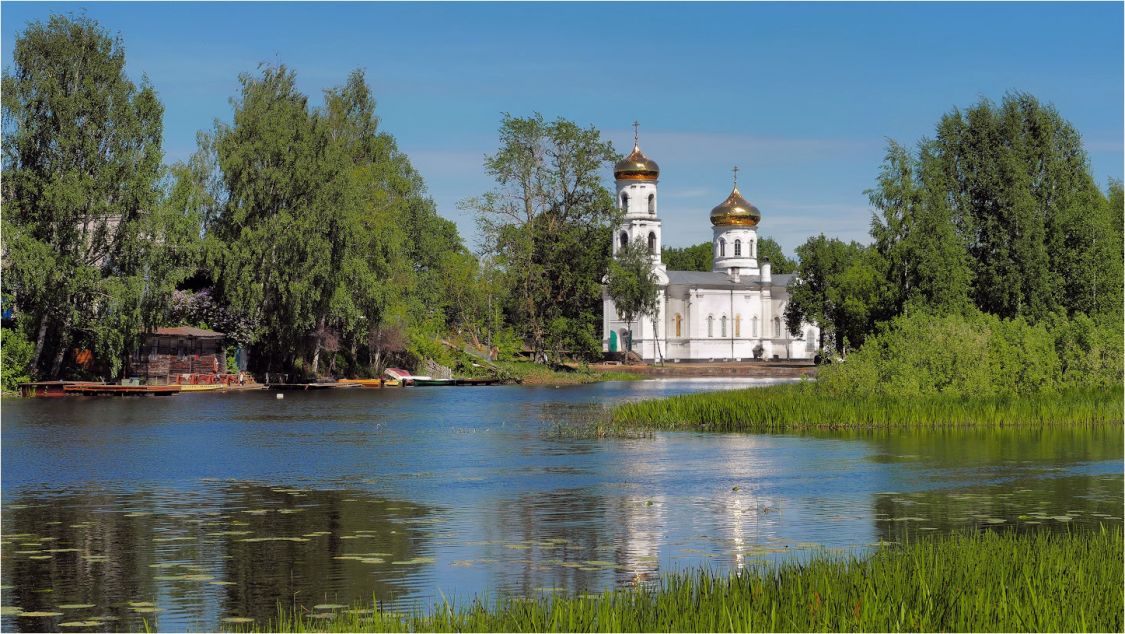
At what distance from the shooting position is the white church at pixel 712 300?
123 meters

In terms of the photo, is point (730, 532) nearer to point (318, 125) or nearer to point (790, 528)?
point (790, 528)

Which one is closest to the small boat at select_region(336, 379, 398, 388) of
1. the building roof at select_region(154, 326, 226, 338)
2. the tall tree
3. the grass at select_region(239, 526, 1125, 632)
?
the building roof at select_region(154, 326, 226, 338)

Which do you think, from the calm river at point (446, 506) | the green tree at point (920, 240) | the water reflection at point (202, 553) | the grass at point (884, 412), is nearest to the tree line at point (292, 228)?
the green tree at point (920, 240)

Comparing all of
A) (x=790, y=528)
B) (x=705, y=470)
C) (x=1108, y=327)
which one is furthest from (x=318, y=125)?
(x=790, y=528)

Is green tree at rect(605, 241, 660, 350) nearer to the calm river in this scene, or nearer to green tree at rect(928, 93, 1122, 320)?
green tree at rect(928, 93, 1122, 320)

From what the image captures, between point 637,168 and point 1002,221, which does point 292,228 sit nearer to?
point 1002,221

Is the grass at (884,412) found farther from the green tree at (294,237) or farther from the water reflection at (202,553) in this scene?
the green tree at (294,237)

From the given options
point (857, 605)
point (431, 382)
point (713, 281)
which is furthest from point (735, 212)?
point (857, 605)

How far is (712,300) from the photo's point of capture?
131m

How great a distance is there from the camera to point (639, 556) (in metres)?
18.5

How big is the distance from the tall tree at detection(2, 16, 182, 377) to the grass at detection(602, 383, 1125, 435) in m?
28.6

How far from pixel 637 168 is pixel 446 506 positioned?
3912 inches

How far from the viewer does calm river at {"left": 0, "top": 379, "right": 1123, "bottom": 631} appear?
1652 cm

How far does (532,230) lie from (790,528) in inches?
2967
